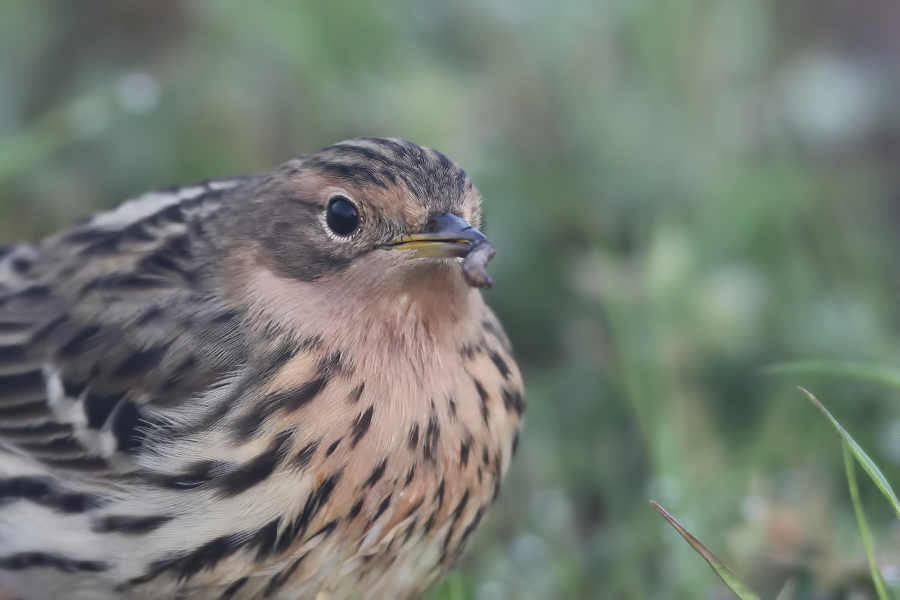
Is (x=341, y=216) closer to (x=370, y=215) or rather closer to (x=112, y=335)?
(x=370, y=215)

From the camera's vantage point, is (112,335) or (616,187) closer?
(112,335)

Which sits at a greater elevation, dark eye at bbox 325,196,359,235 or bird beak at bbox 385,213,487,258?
dark eye at bbox 325,196,359,235

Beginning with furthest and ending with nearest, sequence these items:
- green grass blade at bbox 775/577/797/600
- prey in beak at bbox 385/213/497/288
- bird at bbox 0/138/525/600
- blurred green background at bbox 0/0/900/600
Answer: blurred green background at bbox 0/0/900/600 → green grass blade at bbox 775/577/797/600 → bird at bbox 0/138/525/600 → prey in beak at bbox 385/213/497/288

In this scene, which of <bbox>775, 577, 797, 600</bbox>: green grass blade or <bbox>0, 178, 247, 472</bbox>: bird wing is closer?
<bbox>0, 178, 247, 472</bbox>: bird wing

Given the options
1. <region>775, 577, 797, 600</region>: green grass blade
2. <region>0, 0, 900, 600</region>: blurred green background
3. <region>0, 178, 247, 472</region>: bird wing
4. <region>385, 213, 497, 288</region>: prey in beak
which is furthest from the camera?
<region>0, 0, 900, 600</region>: blurred green background

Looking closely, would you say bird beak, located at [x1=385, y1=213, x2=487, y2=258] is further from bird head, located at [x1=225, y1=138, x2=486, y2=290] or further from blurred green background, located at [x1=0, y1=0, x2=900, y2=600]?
blurred green background, located at [x1=0, y1=0, x2=900, y2=600]

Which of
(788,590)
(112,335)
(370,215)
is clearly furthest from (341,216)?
(788,590)

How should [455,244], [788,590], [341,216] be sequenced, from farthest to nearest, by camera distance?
[788,590] → [341,216] → [455,244]

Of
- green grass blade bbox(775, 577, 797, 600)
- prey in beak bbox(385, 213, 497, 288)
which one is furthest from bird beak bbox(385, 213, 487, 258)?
green grass blade bbox(775, 577, 797, 600)
